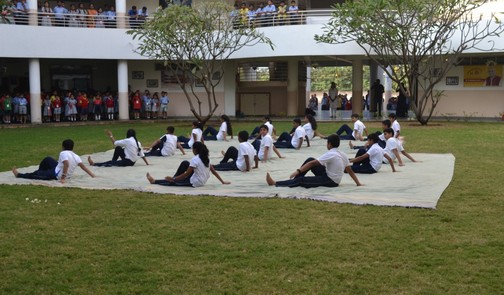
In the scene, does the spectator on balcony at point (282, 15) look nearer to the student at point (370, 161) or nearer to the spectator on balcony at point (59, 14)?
the spectator on balcony at point (59, 14)

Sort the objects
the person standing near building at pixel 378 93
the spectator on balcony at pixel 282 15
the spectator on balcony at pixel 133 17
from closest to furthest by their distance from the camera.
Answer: the spectator on balcony at pixel 282 15 → the spectator on balcony at pixel 133 17 → the person standing near building at pixel 378 93

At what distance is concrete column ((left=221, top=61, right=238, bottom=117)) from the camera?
29.8 m

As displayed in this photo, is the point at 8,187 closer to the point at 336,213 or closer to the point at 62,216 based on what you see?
the point at 62,216

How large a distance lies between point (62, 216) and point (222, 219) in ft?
6.58

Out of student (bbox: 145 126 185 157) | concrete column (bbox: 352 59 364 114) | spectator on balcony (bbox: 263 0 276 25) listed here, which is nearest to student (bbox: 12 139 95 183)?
student (bbox: 145 126 185 157)

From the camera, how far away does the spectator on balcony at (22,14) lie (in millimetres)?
25000

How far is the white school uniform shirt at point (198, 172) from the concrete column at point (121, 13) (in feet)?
61.1

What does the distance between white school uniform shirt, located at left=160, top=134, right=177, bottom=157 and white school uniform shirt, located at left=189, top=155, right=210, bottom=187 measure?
14.7ft

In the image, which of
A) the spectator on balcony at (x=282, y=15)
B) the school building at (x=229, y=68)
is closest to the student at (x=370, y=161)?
the school building at (x=229, y=68)

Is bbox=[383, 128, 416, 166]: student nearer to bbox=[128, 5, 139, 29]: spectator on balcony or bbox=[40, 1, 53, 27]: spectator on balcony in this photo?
bbox=[128, 5, 139, 29]: spectator on balcony

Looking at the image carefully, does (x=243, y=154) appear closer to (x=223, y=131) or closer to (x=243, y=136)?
(x=243, y=136)

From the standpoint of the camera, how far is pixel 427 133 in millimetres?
19500

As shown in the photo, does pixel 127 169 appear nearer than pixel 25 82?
Yes

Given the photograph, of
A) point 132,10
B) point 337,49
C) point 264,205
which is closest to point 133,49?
point 132,10
